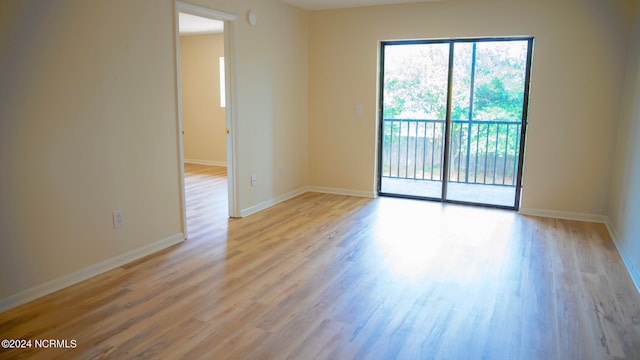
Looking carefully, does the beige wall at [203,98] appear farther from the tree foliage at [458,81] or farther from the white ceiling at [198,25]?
the tree foliage at [458,81]

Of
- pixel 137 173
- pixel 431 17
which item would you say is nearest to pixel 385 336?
pixel 137 173

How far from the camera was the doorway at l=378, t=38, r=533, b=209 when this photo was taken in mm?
5035

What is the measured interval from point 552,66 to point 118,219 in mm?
4381

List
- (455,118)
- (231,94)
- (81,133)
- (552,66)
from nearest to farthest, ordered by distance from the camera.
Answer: (81,133) → (231,94) → (552,66) → (455,118)

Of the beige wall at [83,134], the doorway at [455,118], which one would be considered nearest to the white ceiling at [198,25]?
the beige wall at [83,134]

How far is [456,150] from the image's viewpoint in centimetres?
548

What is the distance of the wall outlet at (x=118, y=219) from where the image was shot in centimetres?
330

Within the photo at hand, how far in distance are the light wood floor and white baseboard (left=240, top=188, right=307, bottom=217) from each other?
0.50 m

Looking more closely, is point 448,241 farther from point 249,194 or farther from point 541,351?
point 249,194

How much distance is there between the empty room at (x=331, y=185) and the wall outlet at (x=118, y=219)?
0.9 inches

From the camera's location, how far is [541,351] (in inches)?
89.5

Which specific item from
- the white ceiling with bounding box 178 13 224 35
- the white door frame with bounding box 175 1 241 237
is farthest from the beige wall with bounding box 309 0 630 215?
the white ceiling with bounding box 178 13 224 35

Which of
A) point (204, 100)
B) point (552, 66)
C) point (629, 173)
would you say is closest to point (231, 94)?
point (552, 66)

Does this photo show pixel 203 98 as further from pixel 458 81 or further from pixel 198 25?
pixel 458 81
